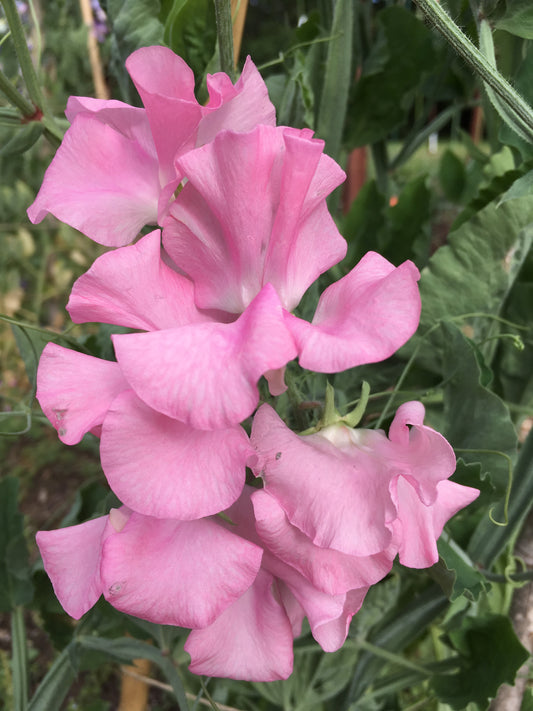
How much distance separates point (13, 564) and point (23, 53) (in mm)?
466

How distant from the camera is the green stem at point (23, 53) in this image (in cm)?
36

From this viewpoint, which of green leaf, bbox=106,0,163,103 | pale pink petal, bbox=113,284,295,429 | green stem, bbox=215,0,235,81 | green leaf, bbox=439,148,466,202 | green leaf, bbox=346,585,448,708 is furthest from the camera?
green leaf, bbox=439,148,466,202

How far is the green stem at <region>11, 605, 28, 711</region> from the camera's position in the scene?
58 centimetres

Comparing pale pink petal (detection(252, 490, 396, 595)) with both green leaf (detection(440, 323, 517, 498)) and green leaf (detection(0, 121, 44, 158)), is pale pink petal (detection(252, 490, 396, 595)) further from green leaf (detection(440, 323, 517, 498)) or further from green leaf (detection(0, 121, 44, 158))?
green leaf (detection(0, 121, 44, 158))

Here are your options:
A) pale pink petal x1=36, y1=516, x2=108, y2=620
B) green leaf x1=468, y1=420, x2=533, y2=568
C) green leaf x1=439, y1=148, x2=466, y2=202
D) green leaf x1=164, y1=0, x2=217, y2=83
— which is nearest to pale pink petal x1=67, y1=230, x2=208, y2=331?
pale pink petal x1=36, y1=516, x2=108, y2=620

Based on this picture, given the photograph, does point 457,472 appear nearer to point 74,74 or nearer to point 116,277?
point 116,277

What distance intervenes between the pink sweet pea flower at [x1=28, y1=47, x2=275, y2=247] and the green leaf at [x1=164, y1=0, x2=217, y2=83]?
0.13 metres

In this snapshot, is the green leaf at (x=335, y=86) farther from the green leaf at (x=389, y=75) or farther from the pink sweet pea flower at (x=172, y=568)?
the pink sweet pea flower at (x=172, y=568)

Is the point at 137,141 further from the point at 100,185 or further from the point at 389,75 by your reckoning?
the point at 389,75

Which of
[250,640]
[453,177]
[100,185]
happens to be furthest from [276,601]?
[453,177]

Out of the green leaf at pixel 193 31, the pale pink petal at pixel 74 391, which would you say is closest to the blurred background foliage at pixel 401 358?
the green leaf at pixel 193 31

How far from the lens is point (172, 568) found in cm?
28

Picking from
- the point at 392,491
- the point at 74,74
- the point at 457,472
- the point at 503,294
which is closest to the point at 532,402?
the point at 503,294

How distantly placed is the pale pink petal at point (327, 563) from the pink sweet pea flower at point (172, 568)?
1 centimetres
